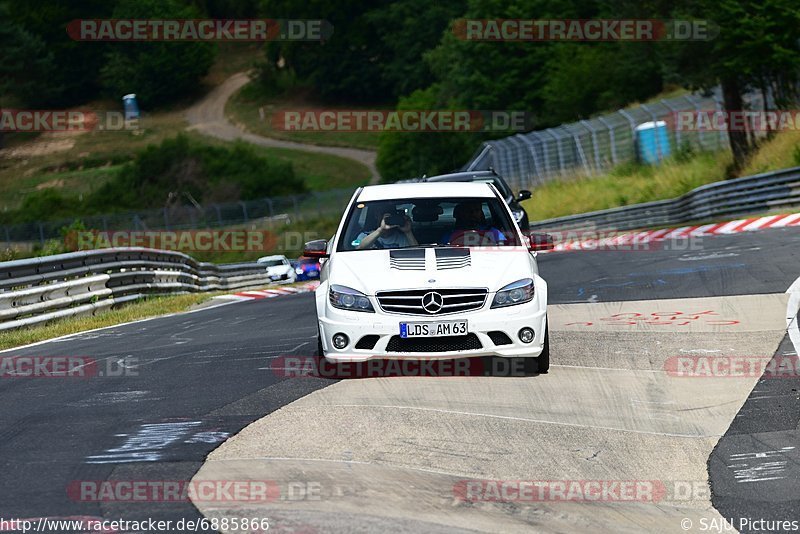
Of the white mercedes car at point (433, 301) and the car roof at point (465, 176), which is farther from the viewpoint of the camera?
the car roof at point (465, 176)

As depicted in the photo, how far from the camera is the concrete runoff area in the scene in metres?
6.12

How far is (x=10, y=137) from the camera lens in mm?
69750

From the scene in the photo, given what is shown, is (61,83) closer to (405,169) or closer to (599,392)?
(405,169)

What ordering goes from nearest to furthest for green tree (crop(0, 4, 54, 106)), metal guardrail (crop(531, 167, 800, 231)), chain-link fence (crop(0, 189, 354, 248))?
metal guardrail (crop(531, 167, 800, 231))
chain-link fence (crop(0, 189, 354, 248))
green tree (crop(0, 4, 54, 106))

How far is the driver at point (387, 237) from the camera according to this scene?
35.0 ft

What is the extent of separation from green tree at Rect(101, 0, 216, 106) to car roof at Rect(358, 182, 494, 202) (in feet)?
328

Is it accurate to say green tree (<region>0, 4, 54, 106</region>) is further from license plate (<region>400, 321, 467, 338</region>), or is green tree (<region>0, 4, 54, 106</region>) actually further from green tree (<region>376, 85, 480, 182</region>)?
license plate (<region>400, 321, 467, 338</region>)

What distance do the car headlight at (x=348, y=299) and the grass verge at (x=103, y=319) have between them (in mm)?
6062

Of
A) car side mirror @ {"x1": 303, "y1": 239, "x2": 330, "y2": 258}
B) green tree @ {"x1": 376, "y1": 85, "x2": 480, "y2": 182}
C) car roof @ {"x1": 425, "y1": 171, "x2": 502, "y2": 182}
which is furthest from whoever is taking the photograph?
green tree @ {"x1": 376, "y1": 85, "x2": 480, "y2": 182}
